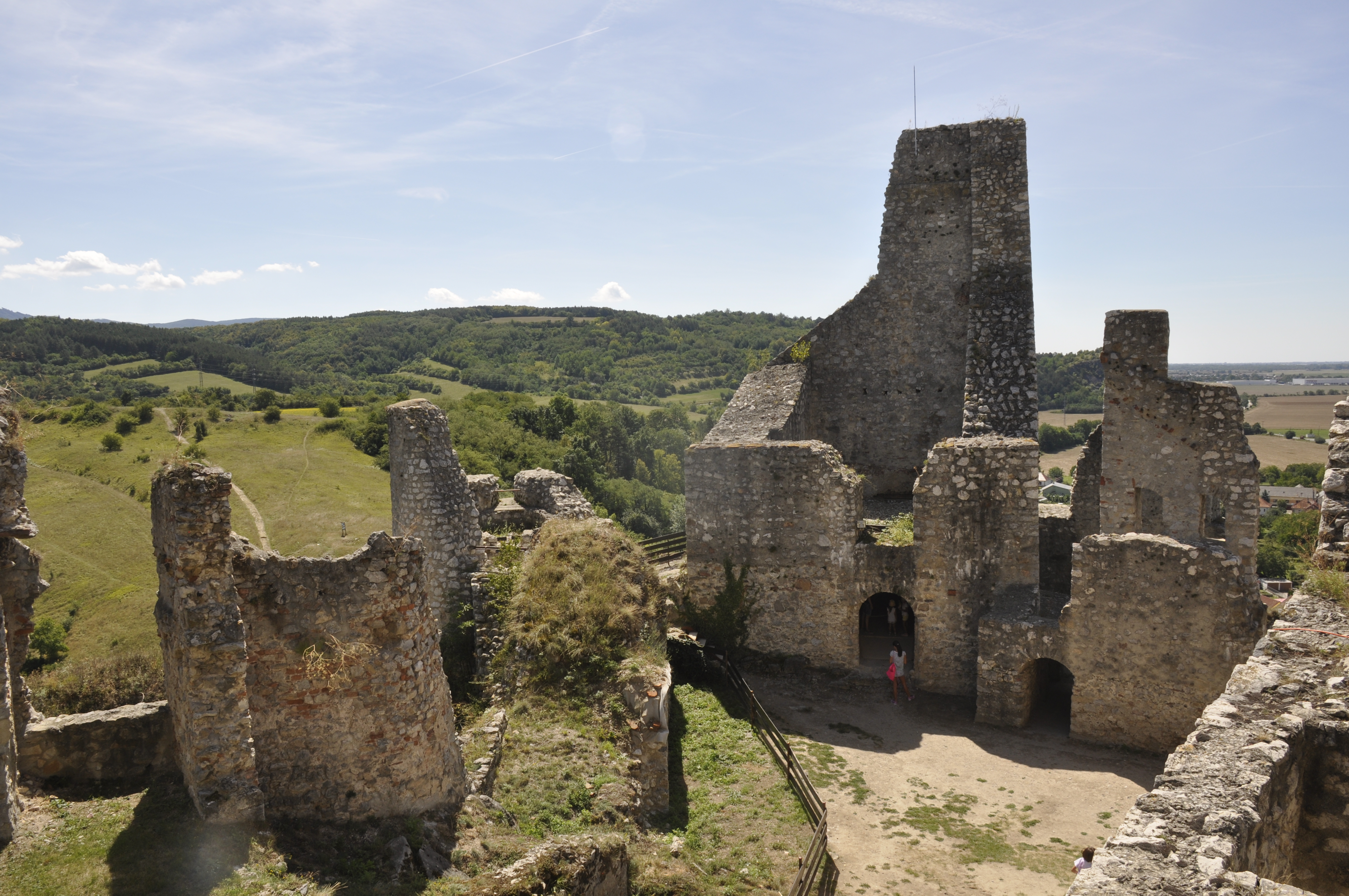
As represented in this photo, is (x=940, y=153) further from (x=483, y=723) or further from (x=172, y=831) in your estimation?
(x=172, y=831)

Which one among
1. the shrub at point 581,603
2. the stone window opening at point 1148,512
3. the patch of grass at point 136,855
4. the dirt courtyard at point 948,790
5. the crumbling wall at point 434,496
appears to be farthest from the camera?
the stone window opening at point 1148,512

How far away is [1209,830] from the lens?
4.31m

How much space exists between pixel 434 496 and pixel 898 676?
8.50m

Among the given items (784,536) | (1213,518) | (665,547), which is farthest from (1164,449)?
(665,547)

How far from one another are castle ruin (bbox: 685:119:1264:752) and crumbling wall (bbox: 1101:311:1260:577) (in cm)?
3

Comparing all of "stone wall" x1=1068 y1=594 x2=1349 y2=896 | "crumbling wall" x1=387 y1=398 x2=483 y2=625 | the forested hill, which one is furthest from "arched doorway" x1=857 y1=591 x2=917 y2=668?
the forested hill

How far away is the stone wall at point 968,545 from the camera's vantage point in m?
12.9

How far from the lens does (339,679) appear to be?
721 cm

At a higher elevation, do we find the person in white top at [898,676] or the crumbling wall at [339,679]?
the crumbling wall at [339,679]

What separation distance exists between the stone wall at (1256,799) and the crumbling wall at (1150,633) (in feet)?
16.1

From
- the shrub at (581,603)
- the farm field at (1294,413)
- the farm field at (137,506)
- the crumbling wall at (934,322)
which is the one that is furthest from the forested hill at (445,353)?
the shrub at (581,603)

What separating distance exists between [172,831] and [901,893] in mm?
7366

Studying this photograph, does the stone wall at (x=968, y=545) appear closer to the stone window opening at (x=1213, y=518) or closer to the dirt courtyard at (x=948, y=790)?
the dirt courtyard at (x=948, y=790)

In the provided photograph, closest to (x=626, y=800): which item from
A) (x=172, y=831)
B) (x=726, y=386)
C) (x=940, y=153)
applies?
(x=172, y=831)
